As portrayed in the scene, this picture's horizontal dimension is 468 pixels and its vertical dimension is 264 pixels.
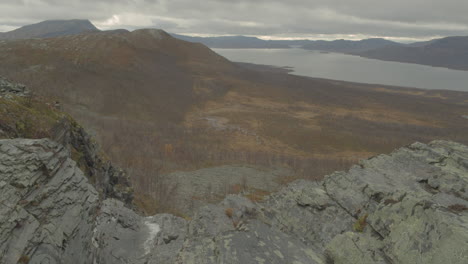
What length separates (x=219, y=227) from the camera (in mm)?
14016

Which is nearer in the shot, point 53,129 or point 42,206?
point 42,206

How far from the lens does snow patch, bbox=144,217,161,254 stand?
1717 cm

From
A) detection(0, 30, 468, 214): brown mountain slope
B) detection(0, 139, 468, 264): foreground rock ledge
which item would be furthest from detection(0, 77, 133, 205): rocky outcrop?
detection(0, 30, 468, 214): brown mountain slope

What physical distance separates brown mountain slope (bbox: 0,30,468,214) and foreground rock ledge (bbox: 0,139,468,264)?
22.0 metres

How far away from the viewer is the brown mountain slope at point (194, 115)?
70812 mm

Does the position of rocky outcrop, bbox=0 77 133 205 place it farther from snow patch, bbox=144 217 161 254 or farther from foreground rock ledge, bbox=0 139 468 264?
snow patch, bbox=144 217 161 254

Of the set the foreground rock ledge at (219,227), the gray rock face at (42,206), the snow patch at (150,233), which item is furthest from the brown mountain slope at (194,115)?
the gray rock face at (42,206)

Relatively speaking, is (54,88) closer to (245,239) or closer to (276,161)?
(276,161)

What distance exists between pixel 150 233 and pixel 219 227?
284 inches

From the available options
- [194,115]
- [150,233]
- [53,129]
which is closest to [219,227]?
[150,233]

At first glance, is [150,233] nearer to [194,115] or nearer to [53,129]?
[53,129]

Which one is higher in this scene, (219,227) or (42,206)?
(42,206)

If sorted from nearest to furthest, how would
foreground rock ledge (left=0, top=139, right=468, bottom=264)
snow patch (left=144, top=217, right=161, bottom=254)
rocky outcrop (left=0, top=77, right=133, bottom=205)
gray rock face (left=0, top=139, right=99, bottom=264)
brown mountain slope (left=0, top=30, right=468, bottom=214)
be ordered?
1. gray rock face (left=0, top=139, right=99, bottom=264)
2. foreground rock ledge (left=0, top=139, right=468, bottom=264)
3. rocky outcrop (left=0, top=77, right=133, bottom=205)
4. snow patch (left=144, top=217, right=161, bottom=254)
5. brown mountain slope (left=0, top=30, right=468, bottom=214)

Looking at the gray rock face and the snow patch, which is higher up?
the gray rock face
